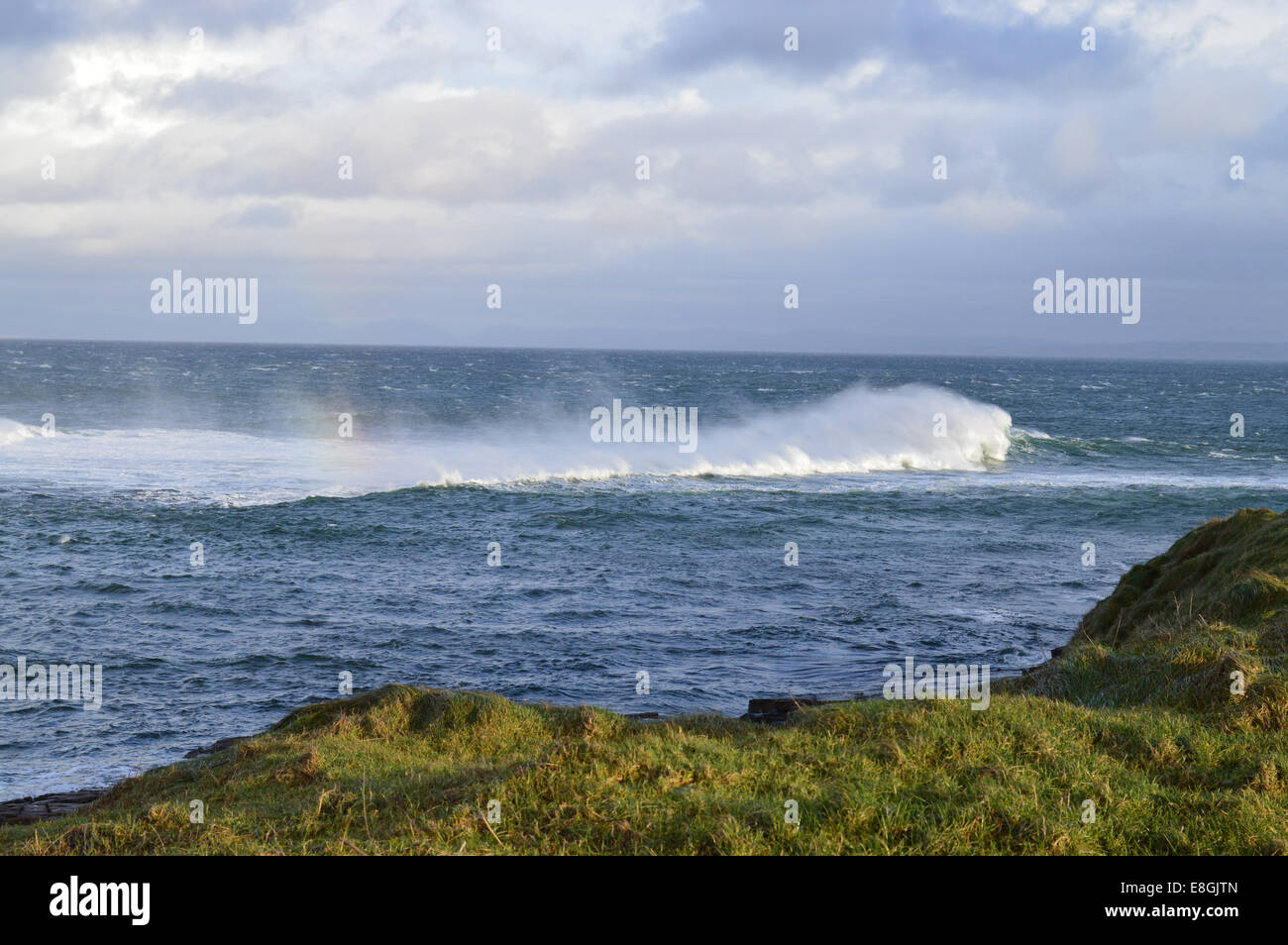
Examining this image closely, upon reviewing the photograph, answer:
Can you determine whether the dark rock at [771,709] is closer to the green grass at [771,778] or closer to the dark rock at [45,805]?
the green grass at [771,778]

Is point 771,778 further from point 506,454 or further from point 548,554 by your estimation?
point 506,454

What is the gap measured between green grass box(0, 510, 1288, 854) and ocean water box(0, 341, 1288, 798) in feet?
13.6

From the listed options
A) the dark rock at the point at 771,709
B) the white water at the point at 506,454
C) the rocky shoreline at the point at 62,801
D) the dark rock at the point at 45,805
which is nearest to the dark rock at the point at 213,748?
the rocky shoreline at the point at 62,801

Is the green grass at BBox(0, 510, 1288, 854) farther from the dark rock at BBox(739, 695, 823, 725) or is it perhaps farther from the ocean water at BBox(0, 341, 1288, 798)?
the ocean water at BBox(0, 341, 1288, 798)

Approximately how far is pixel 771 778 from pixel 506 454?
35.3 metres

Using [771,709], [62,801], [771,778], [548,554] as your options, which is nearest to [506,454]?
[548,554]

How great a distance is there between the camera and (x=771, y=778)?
6469 millimetres

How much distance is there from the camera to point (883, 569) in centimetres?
2170

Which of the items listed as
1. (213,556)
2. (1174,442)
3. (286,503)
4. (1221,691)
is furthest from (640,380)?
(1221,691)

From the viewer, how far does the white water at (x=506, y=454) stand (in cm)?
3278

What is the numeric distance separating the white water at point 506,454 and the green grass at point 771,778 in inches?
885
